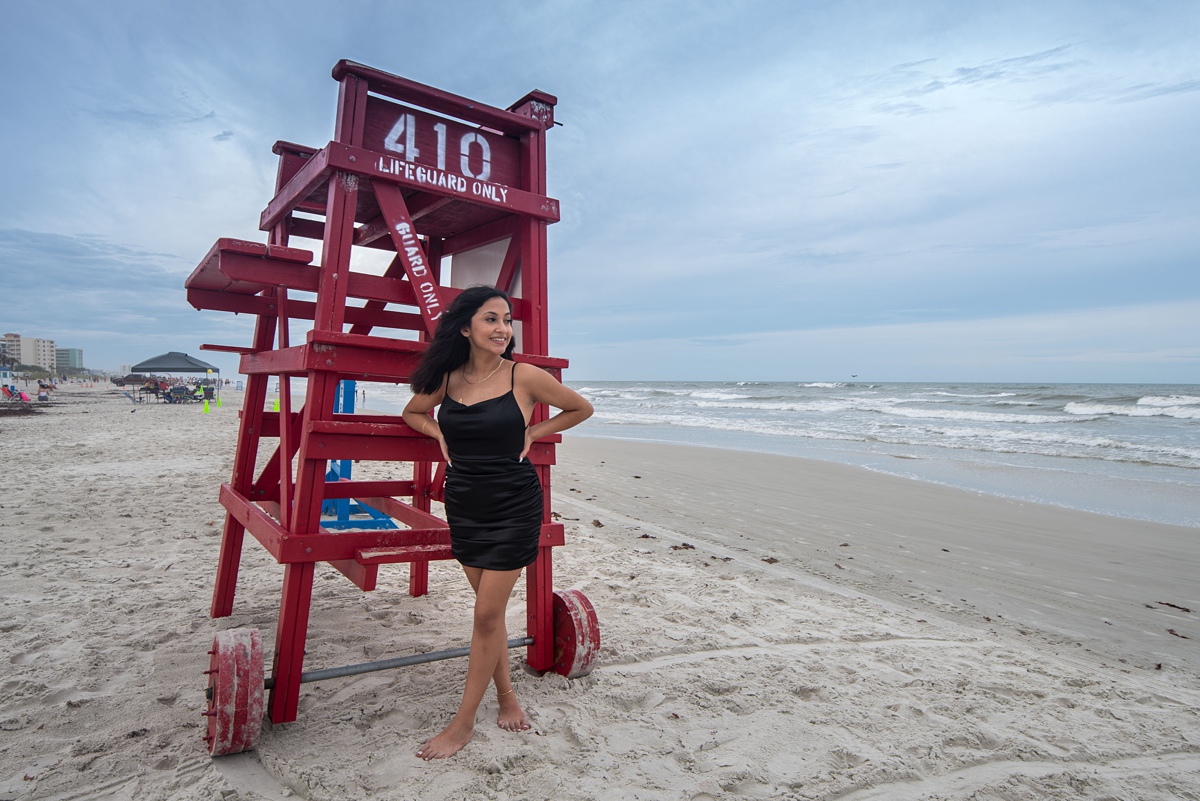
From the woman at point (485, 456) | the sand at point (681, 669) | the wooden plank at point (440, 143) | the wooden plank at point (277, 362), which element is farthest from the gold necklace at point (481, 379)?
the sand at point (681, 669)

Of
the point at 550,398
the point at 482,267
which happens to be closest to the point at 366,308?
the point at 482,267

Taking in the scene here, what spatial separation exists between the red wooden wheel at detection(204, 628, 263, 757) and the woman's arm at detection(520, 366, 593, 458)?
1431 millimetres

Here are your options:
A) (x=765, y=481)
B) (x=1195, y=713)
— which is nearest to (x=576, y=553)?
(x=1195, y=713)

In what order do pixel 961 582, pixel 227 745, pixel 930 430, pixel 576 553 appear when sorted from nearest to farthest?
pixel 227 745, pixel 961 582, pixel 576 553, pixel 930 430

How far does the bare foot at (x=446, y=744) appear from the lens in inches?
113

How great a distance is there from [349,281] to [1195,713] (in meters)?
5.05

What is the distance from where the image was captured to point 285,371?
10.8 ft

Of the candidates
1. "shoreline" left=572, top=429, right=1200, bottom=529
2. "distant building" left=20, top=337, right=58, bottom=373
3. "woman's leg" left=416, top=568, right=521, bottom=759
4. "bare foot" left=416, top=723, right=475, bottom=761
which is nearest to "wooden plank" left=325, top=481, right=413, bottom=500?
"woman's leg" left=416, top=568, right=521, bottom=759

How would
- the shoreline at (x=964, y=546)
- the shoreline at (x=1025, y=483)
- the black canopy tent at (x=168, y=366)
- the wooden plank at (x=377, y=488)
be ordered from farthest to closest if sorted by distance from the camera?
the black canopy tent at (x=168, y=366) < the shoreline at (x=1025, y=483) < the shoreline at (x=964, y=546) < the wooden plank at (x=377, y=488)

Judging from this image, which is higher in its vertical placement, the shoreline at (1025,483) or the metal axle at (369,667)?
the metal axle at (369,667)

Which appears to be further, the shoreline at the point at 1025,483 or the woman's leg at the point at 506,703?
the shoreline at the point at 1025,483

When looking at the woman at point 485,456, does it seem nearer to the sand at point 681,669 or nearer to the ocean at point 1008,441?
the sand at point 681,669

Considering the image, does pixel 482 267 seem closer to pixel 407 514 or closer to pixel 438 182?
pixel 438 182

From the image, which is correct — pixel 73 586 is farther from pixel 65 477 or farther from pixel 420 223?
pixel 65 477
